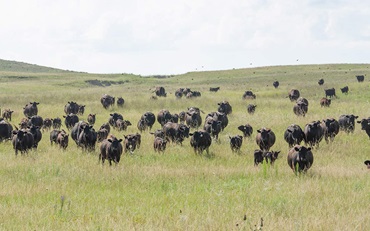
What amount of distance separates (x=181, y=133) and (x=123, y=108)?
53.7ft

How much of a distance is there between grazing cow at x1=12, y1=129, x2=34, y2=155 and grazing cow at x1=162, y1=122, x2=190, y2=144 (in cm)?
614

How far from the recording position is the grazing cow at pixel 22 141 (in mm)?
15820

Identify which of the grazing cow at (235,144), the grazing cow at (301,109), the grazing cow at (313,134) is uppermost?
the grazing cow at (301,109)

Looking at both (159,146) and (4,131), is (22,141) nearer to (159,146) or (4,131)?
(4,131)

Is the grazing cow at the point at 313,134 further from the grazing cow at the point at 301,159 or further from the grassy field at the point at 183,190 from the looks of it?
the grazing cow at the point at 301,159

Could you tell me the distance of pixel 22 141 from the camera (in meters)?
15.8

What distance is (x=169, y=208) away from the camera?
8.44 m

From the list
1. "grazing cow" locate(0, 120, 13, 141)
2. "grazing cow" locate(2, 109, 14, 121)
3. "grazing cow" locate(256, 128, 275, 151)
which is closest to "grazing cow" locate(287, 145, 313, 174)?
"grazing cow" locate(256, 128, 275, 151)

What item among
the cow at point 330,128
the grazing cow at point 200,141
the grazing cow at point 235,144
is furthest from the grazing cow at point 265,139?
the cow at point 330,128

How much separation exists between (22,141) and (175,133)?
6658mm

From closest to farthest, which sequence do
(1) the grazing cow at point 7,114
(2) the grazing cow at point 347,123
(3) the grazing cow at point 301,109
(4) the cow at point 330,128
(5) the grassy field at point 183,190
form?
(5) the grassy field at point 183,190, (4) the cow at point 330,128, (2) the grazing cow at point 347,123, (3) the grazing cow at point 301,109, (1) the grazing cow at point 7,114

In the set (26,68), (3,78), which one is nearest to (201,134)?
(3,78)

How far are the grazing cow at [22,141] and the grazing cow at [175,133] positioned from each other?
6.14 m

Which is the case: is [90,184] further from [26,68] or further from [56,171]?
[26,68]
